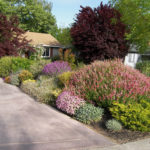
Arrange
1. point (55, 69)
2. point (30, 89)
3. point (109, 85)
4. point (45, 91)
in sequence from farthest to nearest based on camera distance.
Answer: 1. point (55, 69)
2. point (30, 89)
3. point (45, 91)
4. point (109, 85)

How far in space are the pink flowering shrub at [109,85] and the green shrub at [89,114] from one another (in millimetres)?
377

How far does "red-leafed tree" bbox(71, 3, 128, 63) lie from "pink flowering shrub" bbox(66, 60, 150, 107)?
6.32m

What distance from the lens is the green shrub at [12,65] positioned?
10.8 meters

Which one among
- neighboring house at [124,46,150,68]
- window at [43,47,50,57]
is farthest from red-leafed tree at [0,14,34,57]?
neighboring house at [124,46,150,68]

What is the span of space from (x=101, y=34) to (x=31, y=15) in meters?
18.5

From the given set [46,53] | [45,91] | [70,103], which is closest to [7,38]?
[46,53]

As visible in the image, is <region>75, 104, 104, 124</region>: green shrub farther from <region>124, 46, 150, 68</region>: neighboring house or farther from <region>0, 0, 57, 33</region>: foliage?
<region>0, 0, 57, 33</region>: foliage

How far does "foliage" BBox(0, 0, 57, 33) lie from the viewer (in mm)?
24734

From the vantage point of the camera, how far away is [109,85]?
477 centimetres

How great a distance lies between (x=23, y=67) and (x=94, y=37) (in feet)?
19.1

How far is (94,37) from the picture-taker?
11719mm

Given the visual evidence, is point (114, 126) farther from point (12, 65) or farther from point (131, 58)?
point (131, 58)

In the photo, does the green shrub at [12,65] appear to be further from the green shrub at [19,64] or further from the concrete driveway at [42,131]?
the concrete driveway at [42,131]

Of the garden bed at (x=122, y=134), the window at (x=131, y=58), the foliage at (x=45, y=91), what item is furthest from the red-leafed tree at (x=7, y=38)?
the window at (x=131, y=58)
